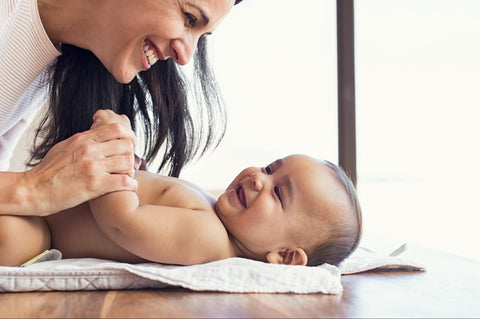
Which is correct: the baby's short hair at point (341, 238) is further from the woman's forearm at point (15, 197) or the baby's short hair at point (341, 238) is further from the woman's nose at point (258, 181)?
the woman's forearm at point (15, 197)

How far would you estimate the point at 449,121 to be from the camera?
13.6ft

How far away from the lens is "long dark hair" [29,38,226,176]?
6.10 ft

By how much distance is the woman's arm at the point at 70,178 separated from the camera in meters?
1.21

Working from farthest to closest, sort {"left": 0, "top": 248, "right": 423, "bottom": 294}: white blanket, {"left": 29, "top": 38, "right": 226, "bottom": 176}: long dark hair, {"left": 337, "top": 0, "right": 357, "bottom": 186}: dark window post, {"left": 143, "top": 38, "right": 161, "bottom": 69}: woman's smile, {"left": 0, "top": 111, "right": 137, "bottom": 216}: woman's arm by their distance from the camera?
{"left": 337, "top": 0, "right": 357, "bottom": 186}: dark window post → {"left": 29, "top": 38, "right": 226, "bottom": 176}: long dark hair → {"left": 143, "top": 38, "right": 161, "bottom": 69}: woman's smile → {"left": 0, "top": 111, "right": 137, "bottom": 216}: woman's arm → {"left": 0, "top": 248, "right": 423, "bottom": 294}: white blanket

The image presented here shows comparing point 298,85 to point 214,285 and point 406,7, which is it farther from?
point 214,285

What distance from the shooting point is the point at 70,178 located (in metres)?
1.23

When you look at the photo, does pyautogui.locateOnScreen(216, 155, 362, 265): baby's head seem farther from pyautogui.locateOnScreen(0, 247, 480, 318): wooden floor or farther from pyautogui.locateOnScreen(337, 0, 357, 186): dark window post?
pyautogui.locateOnScreen(337, 0, 357, 186): dark window post

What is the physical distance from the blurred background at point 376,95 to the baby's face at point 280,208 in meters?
2.73

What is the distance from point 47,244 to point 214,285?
0.44 meters

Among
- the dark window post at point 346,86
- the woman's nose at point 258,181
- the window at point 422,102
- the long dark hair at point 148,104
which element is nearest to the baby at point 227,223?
the woman's nose at point 258,181

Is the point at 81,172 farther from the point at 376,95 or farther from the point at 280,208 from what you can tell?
the point at 376,95

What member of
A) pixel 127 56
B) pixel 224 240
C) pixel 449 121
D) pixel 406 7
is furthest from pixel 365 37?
pixel 224 240

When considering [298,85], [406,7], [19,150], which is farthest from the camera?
[298,85]

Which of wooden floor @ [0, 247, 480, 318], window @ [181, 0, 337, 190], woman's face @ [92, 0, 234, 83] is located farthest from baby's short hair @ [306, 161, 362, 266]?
window @ [181, 0, 337, 190]
